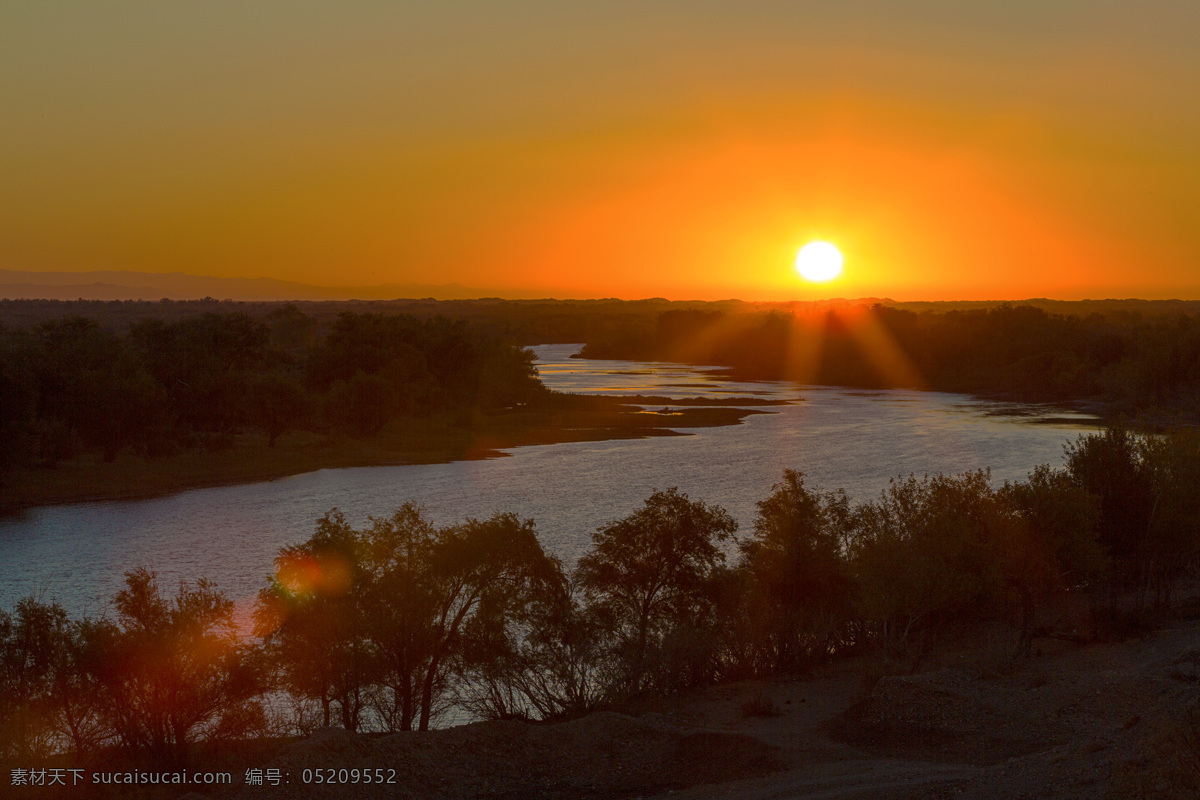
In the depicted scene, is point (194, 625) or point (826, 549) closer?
point (194, 625)

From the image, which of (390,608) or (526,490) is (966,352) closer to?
(526,490)

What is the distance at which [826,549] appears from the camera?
25.5 meters

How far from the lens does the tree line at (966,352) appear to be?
308ft

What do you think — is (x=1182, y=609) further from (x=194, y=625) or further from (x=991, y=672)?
(x=194, y=625)

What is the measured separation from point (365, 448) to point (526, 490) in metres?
18.2

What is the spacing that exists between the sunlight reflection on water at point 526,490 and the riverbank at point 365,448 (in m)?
2.02

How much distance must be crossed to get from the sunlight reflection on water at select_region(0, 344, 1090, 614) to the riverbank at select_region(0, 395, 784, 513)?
202 centimetres

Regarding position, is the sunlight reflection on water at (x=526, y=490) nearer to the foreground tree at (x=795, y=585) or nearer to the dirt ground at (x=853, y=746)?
the foreground tree at (x=795, y=585)

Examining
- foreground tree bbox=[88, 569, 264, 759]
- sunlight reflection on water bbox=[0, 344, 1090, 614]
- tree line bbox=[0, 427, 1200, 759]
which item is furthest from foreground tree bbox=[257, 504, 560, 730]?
sunlight reflection on water bbox=[0, 344, 1090, 614]

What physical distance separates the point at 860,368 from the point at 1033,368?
23.3 meters

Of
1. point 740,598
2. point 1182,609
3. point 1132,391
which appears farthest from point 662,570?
point 1132,391

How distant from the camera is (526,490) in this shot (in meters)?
48.9

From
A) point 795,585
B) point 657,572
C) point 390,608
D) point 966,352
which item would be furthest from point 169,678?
point 966,352

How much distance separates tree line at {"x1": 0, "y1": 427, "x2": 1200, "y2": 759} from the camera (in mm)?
17281
